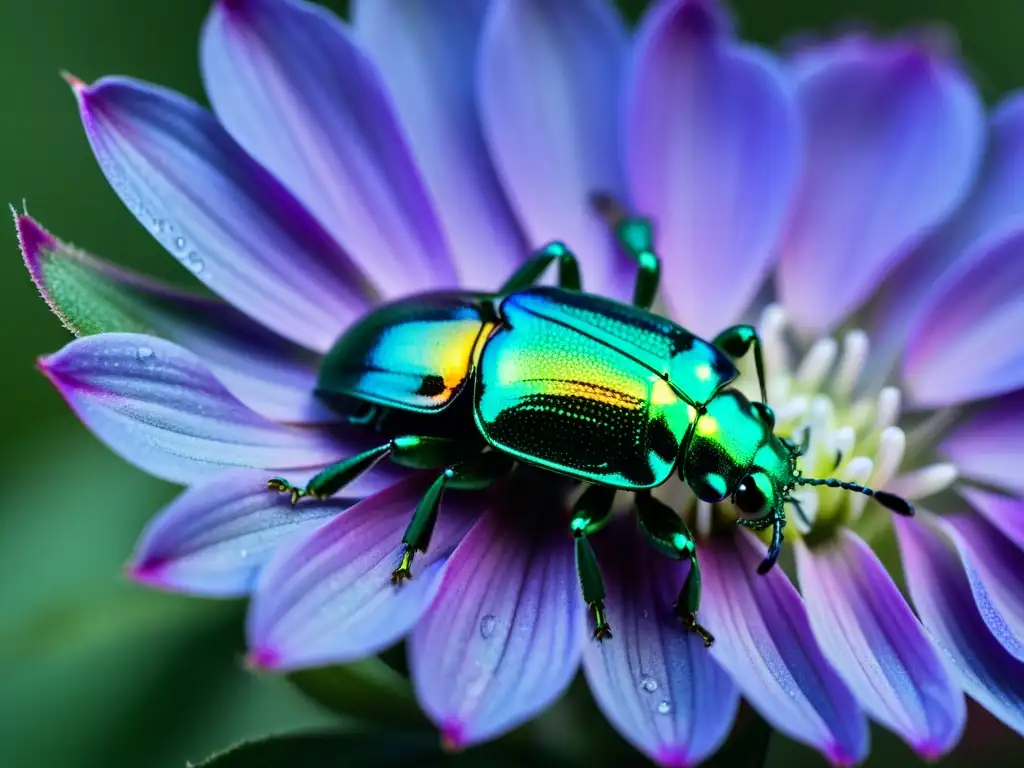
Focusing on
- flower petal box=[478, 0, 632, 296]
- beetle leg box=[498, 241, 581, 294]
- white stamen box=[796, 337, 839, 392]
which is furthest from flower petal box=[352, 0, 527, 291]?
white stamen box=[796, 337, 839, 392]

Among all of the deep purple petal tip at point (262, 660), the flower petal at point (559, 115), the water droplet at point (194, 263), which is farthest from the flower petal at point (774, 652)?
the water droplet at point (194, 263)

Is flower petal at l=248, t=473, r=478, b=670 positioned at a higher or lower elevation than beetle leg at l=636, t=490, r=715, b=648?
lower

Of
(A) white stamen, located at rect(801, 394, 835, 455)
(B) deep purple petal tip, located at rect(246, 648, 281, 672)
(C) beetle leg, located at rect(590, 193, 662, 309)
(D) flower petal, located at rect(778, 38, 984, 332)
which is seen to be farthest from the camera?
(D) flower petal, located at rect(778, 38, 984, 332)

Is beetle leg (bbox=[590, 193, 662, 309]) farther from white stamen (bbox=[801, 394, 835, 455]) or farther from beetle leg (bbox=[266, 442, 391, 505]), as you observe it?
beetle leg (bbox=[266, 442, 391, 505])

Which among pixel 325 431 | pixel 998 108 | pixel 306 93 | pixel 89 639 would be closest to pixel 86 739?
pixel 89 639

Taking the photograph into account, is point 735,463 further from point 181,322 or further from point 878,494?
point 181,322

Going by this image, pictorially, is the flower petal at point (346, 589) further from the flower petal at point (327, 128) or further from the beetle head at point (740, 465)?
the flower petal at point (327, 128)
